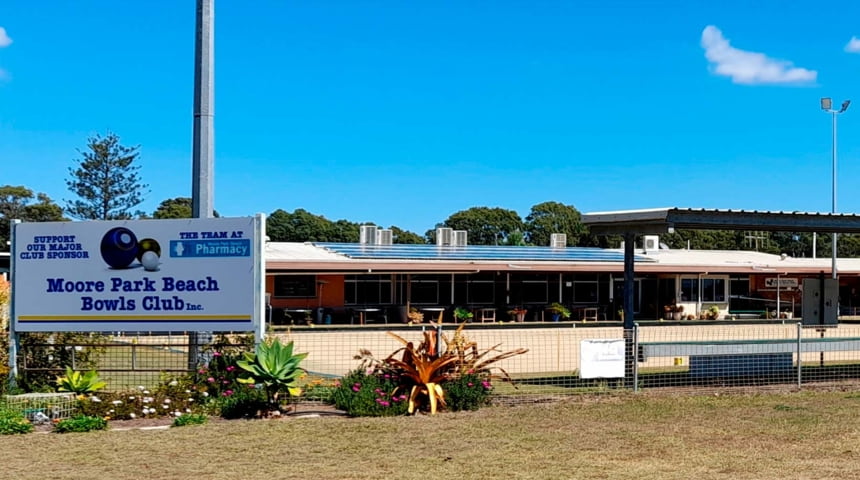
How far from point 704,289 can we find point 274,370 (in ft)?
117

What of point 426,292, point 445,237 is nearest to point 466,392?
point 426,292

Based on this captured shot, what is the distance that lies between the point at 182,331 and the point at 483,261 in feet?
85.5

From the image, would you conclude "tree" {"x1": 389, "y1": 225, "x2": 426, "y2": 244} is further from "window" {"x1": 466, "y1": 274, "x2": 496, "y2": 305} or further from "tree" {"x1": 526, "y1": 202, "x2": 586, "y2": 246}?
"window" {"x1": 466, "y1": 274, "x2": 496, "y2": 305}

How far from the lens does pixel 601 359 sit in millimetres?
12758

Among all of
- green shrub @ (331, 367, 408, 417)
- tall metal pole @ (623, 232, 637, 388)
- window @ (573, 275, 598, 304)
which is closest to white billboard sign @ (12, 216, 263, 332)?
green shrub @ (331, 367, 408, 417)

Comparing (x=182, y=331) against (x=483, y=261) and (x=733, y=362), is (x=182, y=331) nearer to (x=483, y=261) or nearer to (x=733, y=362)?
(x=733, y=362)

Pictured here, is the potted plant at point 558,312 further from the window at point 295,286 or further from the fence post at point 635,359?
the fence post at point 635,359

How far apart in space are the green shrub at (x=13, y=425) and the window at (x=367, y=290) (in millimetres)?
26766

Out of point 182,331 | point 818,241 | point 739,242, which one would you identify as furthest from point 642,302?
point 818,241

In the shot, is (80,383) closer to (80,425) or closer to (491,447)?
(80,425)

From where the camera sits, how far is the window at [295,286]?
35562mm

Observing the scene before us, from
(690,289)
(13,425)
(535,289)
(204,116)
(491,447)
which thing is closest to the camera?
(491,447)

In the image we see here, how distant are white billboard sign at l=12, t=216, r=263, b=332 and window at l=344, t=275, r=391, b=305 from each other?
24.6 m

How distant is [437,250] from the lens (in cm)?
4188
